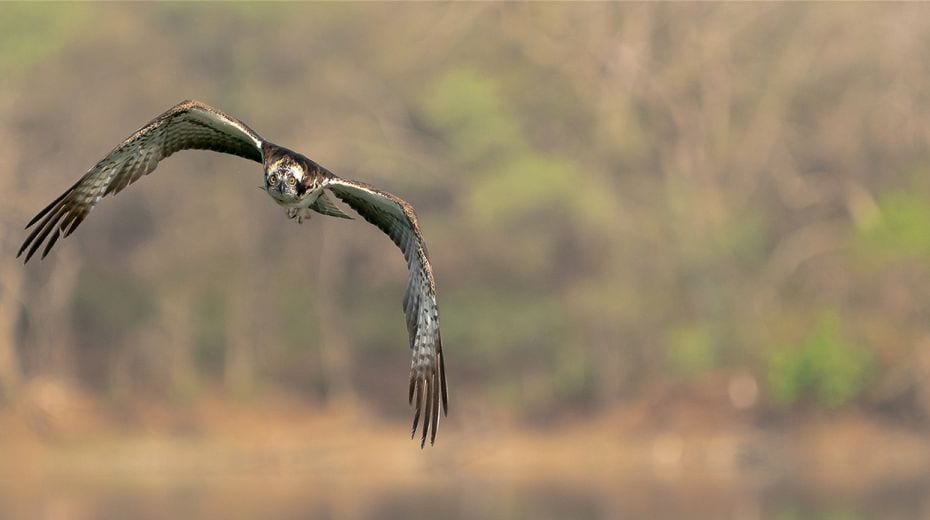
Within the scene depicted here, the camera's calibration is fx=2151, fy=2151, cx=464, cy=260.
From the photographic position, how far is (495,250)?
4456 cm

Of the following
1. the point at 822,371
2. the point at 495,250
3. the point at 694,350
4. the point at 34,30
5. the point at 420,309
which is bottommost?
the point at 420,309

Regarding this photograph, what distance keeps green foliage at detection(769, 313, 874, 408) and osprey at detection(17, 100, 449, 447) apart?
89.9 feet

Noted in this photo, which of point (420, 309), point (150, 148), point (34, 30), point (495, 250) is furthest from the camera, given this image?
point (34, 30)

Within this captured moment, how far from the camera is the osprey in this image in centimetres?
1407

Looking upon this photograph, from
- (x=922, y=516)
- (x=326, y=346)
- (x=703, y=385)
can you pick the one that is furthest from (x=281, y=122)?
(x=922, y=516)

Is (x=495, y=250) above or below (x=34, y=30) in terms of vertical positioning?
below

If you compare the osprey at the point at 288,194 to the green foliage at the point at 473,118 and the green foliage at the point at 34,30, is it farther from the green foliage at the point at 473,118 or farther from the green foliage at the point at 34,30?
the green foliage at the point at 34,30

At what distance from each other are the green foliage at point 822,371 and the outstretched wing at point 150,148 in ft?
90.5

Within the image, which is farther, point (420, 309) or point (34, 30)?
point (34, 30)

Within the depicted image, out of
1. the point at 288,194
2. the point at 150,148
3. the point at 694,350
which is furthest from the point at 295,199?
the point at 694,350

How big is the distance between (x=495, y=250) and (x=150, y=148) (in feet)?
96.6

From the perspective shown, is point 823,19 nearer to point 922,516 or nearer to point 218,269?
point 218,269

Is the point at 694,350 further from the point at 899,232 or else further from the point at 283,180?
the point at 283,180

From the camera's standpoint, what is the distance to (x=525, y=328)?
1767 inches
